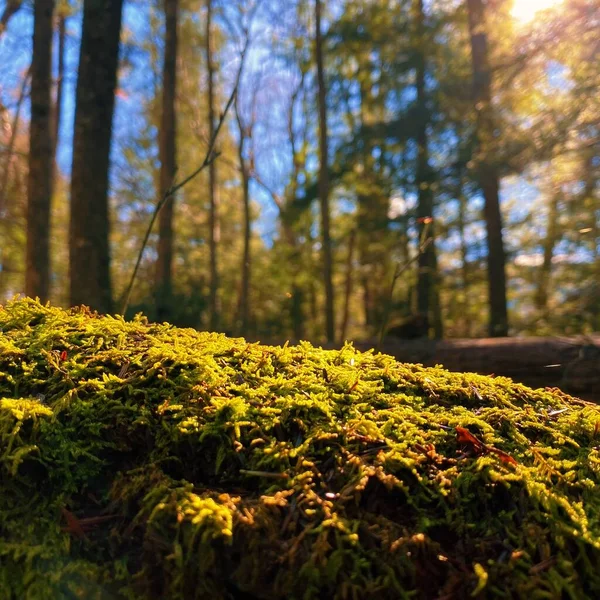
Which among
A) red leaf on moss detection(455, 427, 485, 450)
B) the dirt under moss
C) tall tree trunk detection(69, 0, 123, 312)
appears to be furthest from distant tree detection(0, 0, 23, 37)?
red leaf on moss detection(455, 427, 485, 450)

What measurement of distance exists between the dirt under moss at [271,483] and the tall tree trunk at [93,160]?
15.3ft

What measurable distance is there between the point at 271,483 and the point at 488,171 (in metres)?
8.04

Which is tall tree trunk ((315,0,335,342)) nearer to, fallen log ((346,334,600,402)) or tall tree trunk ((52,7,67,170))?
fallen log ((346,334,600,402))

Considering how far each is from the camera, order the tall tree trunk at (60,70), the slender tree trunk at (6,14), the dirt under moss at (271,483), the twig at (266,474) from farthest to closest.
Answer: the tall tree trunk at (60,70)
the slender tree trunk at (6,14)
the twig at (266,474)
the dirt under moss at (271,483)

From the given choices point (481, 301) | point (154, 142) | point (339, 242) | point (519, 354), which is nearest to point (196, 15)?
point (154, 142)

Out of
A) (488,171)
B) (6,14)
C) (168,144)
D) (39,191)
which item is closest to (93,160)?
(39,191)

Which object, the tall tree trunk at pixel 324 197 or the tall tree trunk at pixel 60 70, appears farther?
the tall tree trunk at pixel 60 70

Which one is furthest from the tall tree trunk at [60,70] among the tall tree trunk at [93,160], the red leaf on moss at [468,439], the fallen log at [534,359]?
the red leaf on moss at [468,439]

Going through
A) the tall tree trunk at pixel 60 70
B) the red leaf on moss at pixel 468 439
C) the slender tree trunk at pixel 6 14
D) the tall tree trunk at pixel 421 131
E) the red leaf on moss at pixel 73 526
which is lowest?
the red leaf on moss at pixel 73 526

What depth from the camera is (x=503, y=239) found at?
10.9 metres

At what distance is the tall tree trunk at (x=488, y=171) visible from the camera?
812 centimetres

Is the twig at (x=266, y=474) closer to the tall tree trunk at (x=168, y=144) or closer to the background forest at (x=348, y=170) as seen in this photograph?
the background forest at (x=348, y=170)

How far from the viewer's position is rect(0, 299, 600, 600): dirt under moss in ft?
3.05

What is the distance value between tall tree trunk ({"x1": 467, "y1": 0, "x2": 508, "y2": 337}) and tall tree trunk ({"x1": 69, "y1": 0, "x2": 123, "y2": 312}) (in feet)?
18.9
